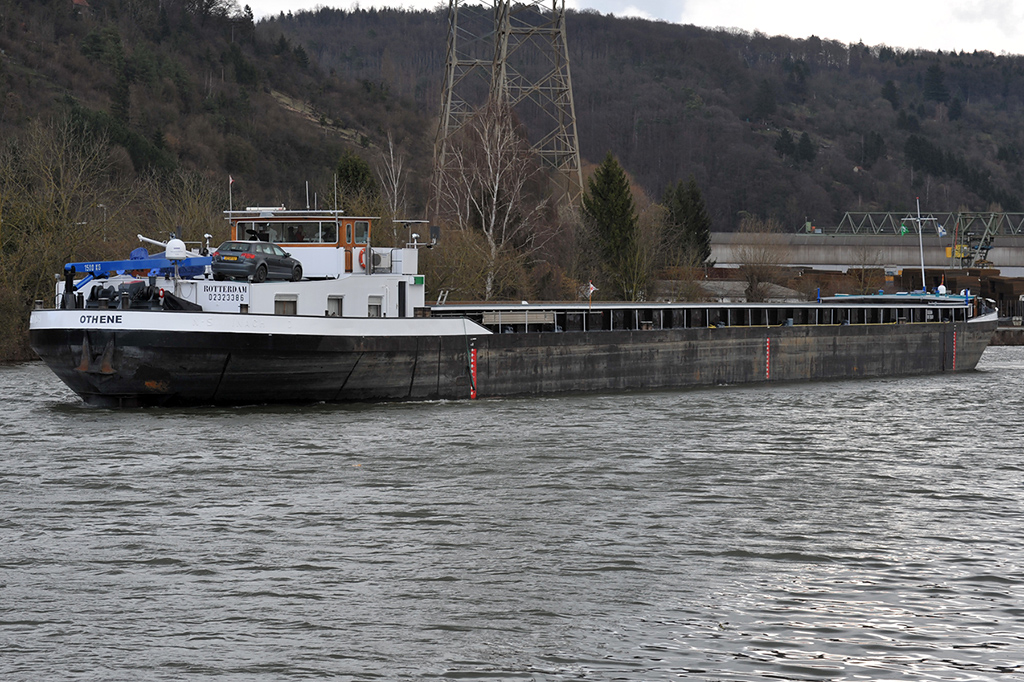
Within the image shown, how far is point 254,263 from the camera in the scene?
30.8 metres

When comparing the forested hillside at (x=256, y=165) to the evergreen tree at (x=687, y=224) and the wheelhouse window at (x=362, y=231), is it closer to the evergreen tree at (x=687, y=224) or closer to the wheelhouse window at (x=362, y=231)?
the evergreen tree at (x=687, y=224)

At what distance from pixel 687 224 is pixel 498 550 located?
77.5 meters

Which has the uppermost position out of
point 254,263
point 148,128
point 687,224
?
point 148,128

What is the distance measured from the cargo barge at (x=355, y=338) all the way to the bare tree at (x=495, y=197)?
13.7 metres

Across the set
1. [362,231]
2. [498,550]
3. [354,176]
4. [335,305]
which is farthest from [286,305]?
[354,176]

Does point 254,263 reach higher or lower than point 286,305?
higher

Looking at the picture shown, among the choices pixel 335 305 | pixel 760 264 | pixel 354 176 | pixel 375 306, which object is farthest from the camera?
pixel 760 264

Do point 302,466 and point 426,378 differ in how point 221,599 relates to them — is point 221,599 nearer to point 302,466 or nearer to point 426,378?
point 302,466

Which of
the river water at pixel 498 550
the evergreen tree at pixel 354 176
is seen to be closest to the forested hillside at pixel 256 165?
the evergreen tree at pixel 354 176

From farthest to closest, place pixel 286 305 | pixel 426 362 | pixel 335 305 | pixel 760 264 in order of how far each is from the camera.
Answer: pixel 760 264 → pixel 426 362 → pixel 335 305 → pixel 286 305

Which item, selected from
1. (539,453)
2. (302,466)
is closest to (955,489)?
(539,453)

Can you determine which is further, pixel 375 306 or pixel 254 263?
pixel 375 306

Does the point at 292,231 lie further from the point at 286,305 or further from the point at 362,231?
the point at 286,305

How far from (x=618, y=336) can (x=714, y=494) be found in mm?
18816
